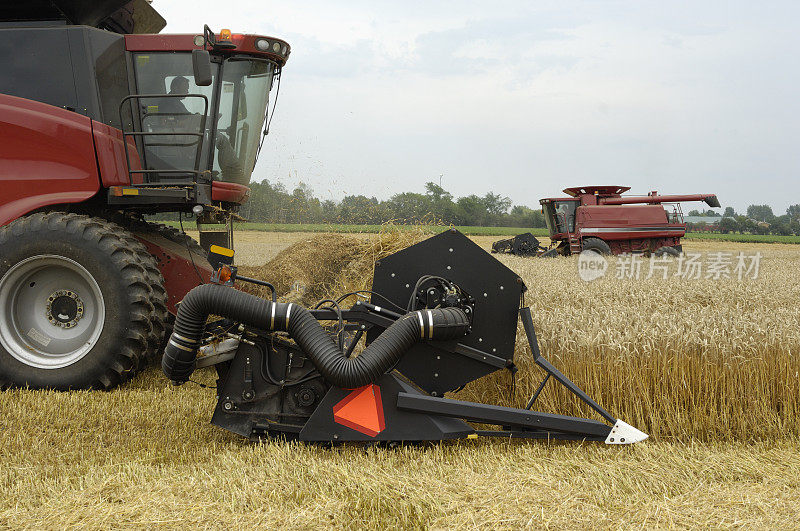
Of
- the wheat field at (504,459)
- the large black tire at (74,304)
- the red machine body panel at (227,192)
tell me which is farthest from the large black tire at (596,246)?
the large black tire at (74,304)

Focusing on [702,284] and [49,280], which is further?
[702,284]

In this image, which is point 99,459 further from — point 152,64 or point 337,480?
point 152,64

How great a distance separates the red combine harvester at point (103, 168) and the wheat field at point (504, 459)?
1.55ft

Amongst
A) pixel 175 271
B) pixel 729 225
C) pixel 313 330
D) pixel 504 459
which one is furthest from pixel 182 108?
pixel 729 225

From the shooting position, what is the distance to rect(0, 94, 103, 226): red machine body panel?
4801mm

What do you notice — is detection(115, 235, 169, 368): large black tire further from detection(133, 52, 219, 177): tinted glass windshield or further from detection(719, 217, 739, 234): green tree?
detection(719, 217, 739, 234): green tree

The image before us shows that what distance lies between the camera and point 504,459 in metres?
3.01

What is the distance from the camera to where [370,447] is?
3164mm

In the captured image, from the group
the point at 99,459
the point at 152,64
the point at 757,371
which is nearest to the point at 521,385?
the point at 757,371

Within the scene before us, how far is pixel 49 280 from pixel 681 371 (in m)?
4.48

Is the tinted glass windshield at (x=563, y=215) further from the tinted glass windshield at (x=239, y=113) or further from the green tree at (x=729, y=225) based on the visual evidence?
the green tree at (x=729, y=225)

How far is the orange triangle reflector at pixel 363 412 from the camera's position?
316 cm

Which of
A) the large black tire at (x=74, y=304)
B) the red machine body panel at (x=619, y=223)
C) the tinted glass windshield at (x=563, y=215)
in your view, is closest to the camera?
the large black tire at (x=74, y=304)

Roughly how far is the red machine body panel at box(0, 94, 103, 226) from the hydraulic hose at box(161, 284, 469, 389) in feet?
7.43
